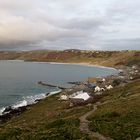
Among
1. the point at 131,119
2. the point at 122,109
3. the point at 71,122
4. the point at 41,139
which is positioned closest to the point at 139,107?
the point at 122,109

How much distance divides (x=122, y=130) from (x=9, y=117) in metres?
52.2

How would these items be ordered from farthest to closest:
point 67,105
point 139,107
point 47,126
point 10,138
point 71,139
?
1. point 67,105
2. point 139,107
3. point 47,126
4. point 10,138
5. point 71,139

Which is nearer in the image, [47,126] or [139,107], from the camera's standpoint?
[47,126]

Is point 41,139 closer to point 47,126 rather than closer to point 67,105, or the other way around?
point 47,126

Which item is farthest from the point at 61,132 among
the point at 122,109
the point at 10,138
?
the point at 122,109

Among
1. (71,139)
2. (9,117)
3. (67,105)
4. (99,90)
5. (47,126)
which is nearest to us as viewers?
(71,139)

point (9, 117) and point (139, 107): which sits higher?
point (139, 107)

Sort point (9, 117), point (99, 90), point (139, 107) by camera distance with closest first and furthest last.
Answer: point (139, 107) → point (9, 117) → point (99, 90)

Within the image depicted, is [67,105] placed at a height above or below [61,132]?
below

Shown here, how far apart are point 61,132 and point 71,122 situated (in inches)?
315

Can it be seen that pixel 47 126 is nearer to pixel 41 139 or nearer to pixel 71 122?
pixel 71 122

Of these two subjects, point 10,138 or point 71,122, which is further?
point 71,122

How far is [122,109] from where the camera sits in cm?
5766

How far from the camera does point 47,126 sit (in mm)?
45562
